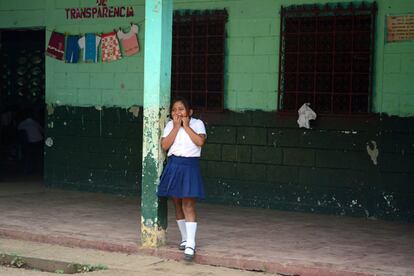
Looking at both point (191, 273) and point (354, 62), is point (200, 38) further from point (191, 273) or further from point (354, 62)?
point (191, 273)

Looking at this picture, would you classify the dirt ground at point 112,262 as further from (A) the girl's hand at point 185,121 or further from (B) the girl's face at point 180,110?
(B) the girl's face at point 180,110

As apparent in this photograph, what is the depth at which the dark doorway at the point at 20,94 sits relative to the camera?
52.9 ft

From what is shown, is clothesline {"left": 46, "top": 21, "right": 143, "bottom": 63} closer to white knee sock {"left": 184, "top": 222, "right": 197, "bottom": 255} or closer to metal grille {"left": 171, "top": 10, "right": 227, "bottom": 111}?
metal grille {"left": 171, "top": 10, "right": 227, "bottom": 111}

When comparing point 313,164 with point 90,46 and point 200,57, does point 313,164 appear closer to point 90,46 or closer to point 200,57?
point 200,57

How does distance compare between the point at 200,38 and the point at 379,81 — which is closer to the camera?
the point at 379,81

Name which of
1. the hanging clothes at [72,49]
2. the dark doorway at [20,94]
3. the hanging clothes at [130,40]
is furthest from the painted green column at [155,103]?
the dark doorway at [20,94]

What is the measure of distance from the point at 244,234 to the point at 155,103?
A: 2156 mm

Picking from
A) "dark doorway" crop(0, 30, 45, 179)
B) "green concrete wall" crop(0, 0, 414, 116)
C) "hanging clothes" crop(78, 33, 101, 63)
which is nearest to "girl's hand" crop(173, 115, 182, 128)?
"green concrete wall" crop(0, 0, 414, 116)

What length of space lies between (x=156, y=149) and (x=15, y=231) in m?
2.31

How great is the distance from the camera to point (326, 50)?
1028 centimetres

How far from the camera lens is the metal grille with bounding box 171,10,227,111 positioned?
11.1 meters

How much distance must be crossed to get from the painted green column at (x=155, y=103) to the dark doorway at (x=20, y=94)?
28.3 feet

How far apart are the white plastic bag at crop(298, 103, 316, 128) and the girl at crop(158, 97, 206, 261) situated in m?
3.20

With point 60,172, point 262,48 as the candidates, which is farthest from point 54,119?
point 262,48
